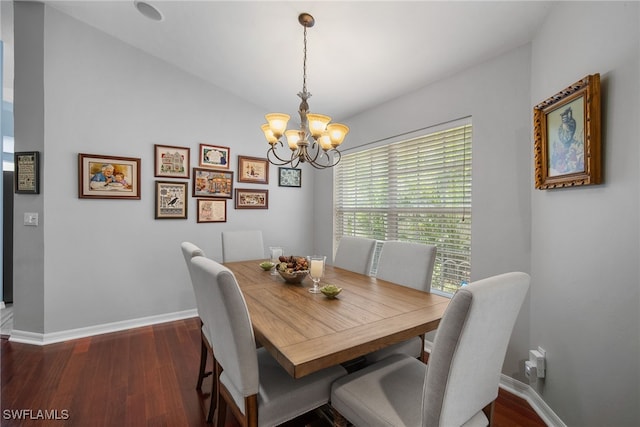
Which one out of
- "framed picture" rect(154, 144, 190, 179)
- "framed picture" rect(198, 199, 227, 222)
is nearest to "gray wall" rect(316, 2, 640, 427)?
"framed picture" rect(198, 199, 227, 222)

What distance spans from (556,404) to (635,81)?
1669 millimetres

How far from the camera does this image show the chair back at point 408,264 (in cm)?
190

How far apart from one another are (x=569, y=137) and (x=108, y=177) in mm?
3635

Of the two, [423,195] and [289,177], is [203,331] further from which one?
[289,177]

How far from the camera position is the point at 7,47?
2.95m

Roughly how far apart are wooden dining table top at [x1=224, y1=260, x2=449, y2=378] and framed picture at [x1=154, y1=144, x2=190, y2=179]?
1829 millimetres

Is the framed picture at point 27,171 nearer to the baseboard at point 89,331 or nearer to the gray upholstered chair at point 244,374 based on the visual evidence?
the baseboard at point 89,331

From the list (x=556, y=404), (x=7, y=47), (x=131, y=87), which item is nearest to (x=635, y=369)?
(x=556, y=404)

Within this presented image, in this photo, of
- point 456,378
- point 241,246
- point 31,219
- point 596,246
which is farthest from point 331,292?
point 31,219

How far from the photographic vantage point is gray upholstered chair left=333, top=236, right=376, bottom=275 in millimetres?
2342

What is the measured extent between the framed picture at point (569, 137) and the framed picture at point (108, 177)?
11.3ft

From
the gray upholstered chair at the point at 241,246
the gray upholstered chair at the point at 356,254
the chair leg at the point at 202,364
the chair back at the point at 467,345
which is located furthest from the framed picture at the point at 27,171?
the chair back at the point at 467,345

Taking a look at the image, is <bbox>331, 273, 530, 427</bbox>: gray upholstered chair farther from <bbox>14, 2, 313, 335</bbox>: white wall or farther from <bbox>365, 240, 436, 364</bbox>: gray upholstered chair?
<bbox>14, 2, 313, 335</bbox>: white wall

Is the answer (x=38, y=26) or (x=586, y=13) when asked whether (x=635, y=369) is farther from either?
(x=38, y=26)
